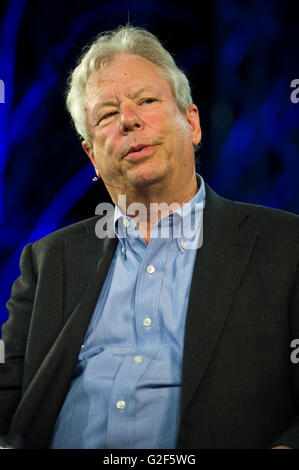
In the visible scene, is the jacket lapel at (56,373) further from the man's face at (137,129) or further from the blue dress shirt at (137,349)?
the man's face at (137,129)

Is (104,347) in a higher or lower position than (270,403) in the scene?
higher

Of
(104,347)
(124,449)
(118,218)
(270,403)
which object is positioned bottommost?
(124,449)

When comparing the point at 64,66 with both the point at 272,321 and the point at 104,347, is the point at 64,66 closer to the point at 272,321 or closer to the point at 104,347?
the point at 104,347

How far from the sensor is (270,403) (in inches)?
50.4

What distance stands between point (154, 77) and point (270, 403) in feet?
3.78

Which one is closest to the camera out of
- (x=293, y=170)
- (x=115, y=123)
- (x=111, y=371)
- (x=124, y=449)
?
(x=124, y=449)

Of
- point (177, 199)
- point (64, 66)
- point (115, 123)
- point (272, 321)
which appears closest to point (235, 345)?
point (272, 321)

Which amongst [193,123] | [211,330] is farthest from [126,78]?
[211,330]

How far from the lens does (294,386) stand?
4.31 feet

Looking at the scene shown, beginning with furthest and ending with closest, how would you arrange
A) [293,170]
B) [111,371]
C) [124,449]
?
[293,170], [111,371], [124,449]

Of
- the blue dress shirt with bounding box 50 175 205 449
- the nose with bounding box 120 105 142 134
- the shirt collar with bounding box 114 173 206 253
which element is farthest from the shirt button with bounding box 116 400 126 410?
the nose with bounding box 120 105 142 134

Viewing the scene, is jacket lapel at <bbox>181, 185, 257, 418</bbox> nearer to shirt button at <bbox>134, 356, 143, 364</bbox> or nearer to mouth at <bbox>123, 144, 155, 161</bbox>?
shirt button at <bbox>134, 356, 143, 364</bbox>

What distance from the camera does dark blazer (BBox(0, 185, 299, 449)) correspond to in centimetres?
126

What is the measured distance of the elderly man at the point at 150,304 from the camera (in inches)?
50.8
